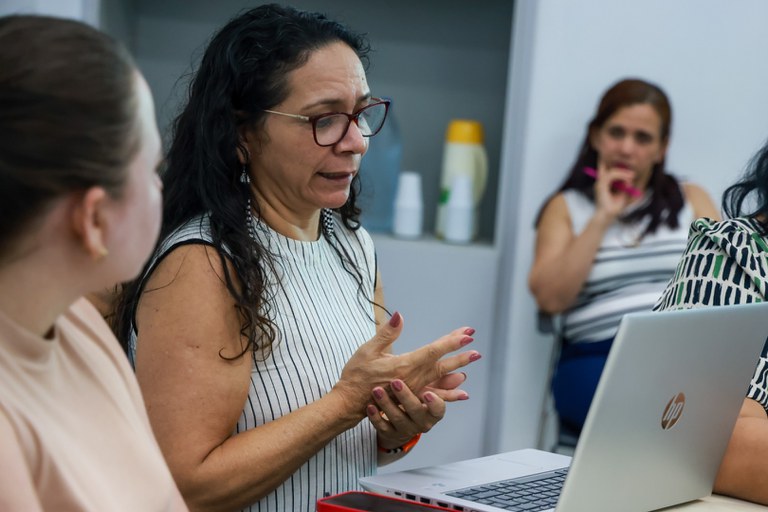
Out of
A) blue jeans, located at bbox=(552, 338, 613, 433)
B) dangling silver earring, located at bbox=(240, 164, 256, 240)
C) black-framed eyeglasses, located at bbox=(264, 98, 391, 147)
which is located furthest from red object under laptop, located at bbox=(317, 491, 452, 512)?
blue jeans, located at bbox=(552, 338, 613, 433)

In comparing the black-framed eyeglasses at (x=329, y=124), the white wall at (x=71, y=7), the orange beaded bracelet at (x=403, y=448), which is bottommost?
the orange beaded bracelet at (x=403, y=448)

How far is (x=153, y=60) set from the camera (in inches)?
129

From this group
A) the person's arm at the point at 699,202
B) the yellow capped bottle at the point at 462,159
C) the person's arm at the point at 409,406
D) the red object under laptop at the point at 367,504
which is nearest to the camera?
the red object under laptop at the point at 367,504

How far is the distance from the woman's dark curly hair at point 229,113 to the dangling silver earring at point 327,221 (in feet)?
0.60

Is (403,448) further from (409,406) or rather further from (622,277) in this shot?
(622,277)

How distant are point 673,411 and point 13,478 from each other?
66 cm

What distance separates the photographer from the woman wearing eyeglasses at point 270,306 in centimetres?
129

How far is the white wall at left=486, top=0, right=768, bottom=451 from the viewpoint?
9.27 ft

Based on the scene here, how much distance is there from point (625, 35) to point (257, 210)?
5.51 ft

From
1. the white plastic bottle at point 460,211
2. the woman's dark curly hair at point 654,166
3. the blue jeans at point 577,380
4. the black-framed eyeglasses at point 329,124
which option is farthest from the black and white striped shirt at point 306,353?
the white plastic bottle at point 460,211

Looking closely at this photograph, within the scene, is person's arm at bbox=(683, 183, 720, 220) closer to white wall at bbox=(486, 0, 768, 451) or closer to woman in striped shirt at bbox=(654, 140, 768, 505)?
white wall at bbox=(486, 0, 768, 451)

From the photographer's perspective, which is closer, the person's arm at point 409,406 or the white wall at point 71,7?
the person's arm at point 409,406

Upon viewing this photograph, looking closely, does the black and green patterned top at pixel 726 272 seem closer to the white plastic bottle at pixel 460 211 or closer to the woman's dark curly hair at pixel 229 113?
the woman's dark curly hair at pixel 229 113

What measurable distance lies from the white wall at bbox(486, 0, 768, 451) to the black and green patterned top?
1430 mm
